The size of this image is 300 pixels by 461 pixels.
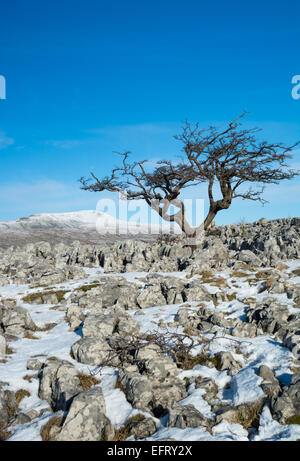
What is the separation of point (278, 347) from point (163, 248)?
13.6 m

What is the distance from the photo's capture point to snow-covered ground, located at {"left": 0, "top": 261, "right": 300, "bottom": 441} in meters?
5.84

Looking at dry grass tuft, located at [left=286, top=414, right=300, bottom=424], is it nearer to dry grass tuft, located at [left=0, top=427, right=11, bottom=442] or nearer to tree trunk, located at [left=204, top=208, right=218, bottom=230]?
dry grass tuft, located at [left=0, top=427, right=11, bottom=442]

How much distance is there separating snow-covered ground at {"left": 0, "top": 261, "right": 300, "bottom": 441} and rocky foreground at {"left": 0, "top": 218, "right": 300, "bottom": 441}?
0.09 ft

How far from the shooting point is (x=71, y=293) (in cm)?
1499

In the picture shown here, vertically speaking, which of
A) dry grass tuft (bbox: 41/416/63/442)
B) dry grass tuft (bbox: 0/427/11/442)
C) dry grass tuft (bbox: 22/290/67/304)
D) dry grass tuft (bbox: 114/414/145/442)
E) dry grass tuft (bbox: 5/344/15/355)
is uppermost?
dry grass tuft (bbox: 22/290/67/304)

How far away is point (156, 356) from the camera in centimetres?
842

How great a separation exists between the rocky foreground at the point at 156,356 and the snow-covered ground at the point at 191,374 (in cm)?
3

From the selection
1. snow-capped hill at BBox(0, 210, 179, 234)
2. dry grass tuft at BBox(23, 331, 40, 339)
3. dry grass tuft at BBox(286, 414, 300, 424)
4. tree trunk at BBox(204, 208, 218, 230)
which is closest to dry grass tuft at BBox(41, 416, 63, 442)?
dry grass tuft at BBox(286, 414, 300, 424)

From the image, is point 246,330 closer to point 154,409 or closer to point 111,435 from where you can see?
point 154,409

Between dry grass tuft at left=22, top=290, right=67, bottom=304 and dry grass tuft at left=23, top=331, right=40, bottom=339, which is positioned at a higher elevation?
dry grass tuft at left=22, top=290, right=67, bottom=304

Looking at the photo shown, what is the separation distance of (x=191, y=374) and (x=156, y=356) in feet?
3.55

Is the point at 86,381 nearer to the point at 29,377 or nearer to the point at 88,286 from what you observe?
the point at 29,377

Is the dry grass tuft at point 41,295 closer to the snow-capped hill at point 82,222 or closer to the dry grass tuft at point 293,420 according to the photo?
the dry grass tuft at point 293,420

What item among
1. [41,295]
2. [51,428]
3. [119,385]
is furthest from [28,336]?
[51,428]
